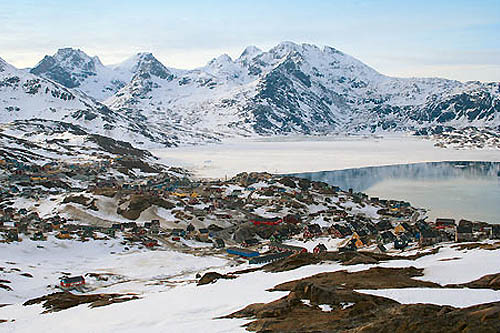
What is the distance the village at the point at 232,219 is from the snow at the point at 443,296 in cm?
3866

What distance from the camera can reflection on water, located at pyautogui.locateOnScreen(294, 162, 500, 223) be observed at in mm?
106438

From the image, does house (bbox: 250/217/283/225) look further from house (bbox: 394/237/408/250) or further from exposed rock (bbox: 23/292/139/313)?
exposed rock (bbox: 23/292/139/313)

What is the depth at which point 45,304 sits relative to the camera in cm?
3778

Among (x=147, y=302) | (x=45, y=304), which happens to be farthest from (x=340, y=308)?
(x=45, y=304)

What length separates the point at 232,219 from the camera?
100 m

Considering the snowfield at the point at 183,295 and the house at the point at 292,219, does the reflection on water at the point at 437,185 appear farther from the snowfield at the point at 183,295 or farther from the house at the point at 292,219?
the snowfield at the point at 183,295

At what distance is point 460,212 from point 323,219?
2924 centimetres

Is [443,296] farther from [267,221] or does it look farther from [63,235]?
[267,221]

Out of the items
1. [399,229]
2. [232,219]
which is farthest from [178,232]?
[399,229]

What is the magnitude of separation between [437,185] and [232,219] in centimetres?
7564

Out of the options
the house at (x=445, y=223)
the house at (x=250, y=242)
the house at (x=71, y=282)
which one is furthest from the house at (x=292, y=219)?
the house at (x=71, y=282)

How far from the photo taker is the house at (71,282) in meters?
51.4

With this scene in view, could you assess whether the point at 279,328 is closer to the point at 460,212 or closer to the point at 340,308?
the point at 340,308

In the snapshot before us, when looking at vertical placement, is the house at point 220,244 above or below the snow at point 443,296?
below
